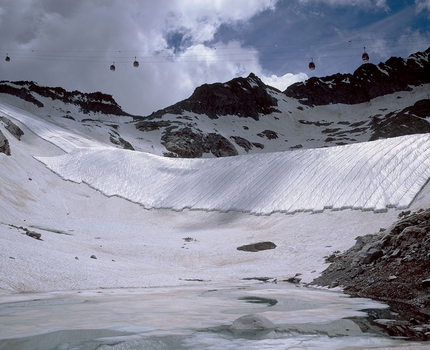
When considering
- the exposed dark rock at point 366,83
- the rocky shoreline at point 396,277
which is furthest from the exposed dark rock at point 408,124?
the rocky shoreline at point 396,277

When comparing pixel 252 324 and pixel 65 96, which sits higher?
pixel 65 96

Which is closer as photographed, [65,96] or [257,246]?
[257,246]

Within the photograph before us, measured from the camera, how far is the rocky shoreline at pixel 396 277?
6.98 meters

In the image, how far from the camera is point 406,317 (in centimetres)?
748

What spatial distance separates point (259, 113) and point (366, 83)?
6128 cm

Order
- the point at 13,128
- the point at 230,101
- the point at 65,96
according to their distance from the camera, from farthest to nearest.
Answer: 1. the point at 230,101
2. the point at 65,96
3. the point at 13,128

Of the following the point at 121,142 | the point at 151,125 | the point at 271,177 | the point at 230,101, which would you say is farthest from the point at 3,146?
the point at 230,101

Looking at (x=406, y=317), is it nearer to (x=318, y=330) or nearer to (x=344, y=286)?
(x=318, y=330)

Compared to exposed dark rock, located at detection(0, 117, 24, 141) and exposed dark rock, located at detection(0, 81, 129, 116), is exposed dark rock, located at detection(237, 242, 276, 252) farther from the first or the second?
exposed dark rock, located at detection(0, 81, 129, 116)

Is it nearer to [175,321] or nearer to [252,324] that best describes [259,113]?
[175,321]

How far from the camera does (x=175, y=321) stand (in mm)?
7109

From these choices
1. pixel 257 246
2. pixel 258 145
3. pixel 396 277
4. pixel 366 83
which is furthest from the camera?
pixel 366 83

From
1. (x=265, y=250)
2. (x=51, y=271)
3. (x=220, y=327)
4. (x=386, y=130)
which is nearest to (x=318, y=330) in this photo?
(x=220, y=327)

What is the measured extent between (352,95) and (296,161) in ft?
523
